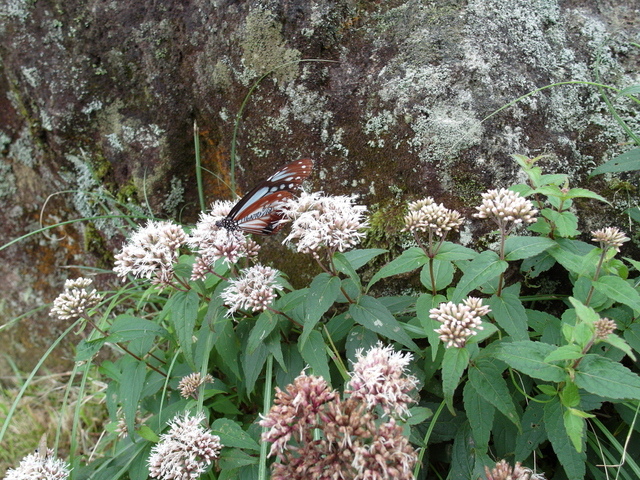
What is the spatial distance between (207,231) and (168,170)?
4.97ft

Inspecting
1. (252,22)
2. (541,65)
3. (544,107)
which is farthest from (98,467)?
(541,65)

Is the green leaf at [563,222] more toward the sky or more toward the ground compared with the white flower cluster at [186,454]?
more toward the sky

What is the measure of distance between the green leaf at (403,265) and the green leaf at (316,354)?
13.2 inches

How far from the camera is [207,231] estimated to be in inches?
94.8

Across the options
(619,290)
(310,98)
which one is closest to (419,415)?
(619,290)

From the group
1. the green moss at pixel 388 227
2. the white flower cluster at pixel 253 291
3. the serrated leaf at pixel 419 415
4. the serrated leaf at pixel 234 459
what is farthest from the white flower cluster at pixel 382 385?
the green moss at pixel 388 227

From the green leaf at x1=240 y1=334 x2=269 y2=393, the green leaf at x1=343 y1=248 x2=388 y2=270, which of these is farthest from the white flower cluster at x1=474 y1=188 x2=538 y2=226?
the green leaf at x1=240 y1=334 x2=269 y2=393

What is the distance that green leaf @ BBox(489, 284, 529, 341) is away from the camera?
209 centimetres

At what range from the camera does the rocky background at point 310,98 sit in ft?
9.42

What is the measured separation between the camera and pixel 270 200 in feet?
8.11

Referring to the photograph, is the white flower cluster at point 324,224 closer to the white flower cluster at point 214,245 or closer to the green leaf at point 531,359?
the white flower cluster at point 214,245

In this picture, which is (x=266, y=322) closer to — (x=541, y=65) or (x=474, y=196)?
(x=474, y=196)

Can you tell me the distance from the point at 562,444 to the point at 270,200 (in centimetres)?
164

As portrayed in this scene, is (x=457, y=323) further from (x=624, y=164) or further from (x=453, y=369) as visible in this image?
(x=624, y=164)
